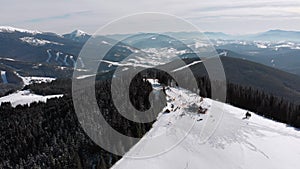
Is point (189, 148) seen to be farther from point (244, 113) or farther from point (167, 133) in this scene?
point (244, 113)

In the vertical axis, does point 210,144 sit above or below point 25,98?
above

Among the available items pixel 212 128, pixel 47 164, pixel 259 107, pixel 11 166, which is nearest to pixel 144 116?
pixel 212 128

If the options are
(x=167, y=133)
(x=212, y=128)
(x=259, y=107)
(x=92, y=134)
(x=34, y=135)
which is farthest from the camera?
(x=259, y=107)

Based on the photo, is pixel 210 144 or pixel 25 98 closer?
pixel 210 144

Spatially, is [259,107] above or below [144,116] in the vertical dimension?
below

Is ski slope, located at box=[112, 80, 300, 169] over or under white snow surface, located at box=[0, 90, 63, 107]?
over

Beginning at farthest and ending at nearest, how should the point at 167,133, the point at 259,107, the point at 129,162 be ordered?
the point at 259,107, the point at 167,133, the point at 129,162

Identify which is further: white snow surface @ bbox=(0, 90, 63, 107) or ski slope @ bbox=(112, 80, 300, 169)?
white snow surface @ bbox=(0, 90, 63, 107)

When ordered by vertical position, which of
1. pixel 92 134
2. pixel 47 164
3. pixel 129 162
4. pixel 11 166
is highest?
pixel 129 162
